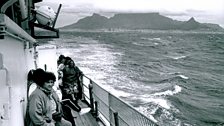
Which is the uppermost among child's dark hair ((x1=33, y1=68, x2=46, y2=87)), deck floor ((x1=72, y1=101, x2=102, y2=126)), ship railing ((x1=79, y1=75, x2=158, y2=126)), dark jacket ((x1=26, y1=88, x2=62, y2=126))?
child's dark hair ((x1=33, y1=68, x2=46, y2=87))

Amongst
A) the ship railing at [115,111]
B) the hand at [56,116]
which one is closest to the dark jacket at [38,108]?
the hand at [56,116]

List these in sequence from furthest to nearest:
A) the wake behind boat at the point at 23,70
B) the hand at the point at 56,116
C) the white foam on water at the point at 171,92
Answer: the white foam on water at the point at 171,92 → the hand at the point at 56,116 → the wake behind boat at the point at 23,70

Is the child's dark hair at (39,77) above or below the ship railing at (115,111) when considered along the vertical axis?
above

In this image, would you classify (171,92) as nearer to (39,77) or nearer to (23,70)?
(23,70)

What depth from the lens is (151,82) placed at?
27.4 meters

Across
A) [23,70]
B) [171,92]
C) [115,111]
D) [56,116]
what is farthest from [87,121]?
[171,92]

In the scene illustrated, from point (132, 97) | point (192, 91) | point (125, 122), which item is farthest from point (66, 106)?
point (192, 91)

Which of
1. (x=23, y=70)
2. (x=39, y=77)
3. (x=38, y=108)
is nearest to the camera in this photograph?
(x=38, y=108)

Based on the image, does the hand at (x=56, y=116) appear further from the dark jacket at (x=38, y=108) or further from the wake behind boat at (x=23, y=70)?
the dark jacket at (x=38, y=108)

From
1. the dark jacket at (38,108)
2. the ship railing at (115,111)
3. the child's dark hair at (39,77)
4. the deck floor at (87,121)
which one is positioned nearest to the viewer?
the dark jacket at (38,108)

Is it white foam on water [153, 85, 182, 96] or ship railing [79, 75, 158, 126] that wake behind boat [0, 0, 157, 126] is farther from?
white foam on water [153, 85, 182, 96]

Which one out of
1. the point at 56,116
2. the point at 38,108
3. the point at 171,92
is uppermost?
the point at 38,108

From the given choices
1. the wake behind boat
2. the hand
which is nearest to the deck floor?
the wake behind boat

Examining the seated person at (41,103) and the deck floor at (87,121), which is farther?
the deck floor at (87,121)
